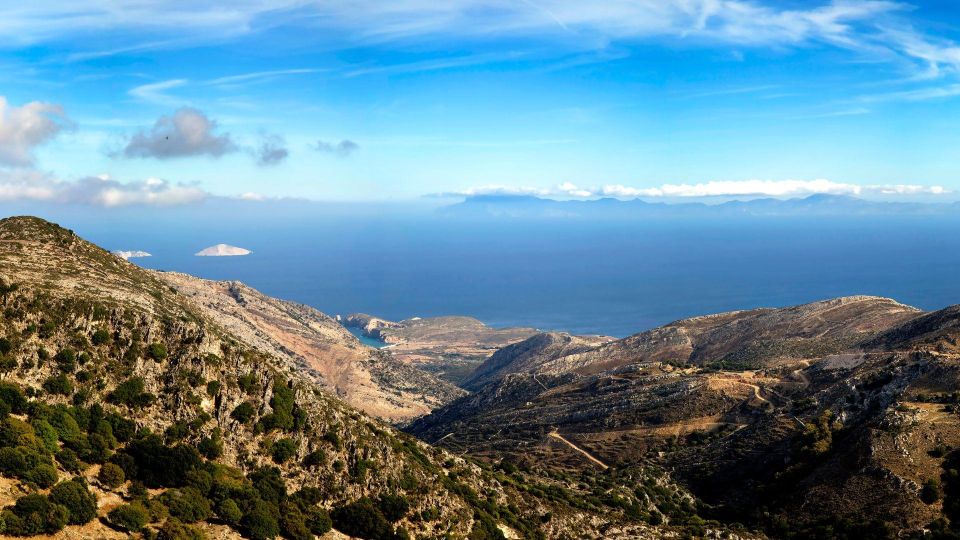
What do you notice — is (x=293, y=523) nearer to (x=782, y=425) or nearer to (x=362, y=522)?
(x=362, y=522)

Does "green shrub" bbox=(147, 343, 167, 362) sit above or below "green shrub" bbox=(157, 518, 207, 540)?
above

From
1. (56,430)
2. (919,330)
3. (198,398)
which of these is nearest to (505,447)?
(198,398)

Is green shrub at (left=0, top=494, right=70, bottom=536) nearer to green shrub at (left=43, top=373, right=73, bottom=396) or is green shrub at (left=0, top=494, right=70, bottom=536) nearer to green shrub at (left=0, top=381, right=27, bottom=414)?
green shrub at (left=0, top=381, right=27, bottom=414)

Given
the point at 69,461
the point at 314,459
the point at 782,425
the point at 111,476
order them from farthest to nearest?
the point at 782,425 < the point at 314,459 < the point at 111,476 < the point at 69,461

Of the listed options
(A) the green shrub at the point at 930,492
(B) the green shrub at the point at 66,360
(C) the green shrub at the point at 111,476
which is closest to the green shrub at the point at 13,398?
(B) the green shrub at the point at 66,360

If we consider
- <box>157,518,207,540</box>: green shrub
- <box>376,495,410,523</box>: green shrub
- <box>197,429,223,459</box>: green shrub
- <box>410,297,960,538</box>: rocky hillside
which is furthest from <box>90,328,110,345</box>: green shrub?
<box>410,297,960,538</box>: rocky hillside

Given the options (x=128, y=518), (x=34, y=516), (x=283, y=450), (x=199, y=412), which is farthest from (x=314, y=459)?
(x=34, y=516)

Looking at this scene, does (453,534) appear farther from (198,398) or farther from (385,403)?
(385,403)
